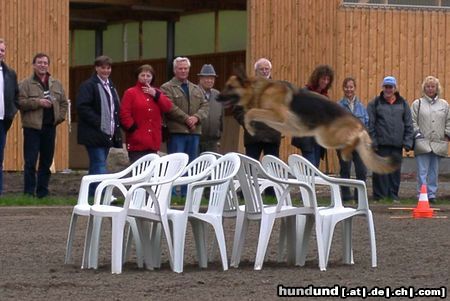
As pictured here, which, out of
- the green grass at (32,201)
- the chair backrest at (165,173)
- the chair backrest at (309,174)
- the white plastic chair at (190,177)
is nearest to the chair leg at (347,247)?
the chair backrest at (309,174)

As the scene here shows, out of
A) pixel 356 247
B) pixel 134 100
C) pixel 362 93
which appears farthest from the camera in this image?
pixel 362 93

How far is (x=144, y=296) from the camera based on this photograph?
31.2 feet

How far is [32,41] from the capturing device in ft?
79.3

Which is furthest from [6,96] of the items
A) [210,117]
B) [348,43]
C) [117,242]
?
[348,43]

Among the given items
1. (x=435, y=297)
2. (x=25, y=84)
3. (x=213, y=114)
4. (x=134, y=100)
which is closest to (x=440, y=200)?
(x=213, y=114)

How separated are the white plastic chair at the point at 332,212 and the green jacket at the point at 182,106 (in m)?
5.80

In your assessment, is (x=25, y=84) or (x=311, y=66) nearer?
(x=25, y=84)

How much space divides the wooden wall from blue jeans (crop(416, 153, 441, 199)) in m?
8.07

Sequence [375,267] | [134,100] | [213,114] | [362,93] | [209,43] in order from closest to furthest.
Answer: [375,267]
[134,100]
[213,114]
[362,93]
[209,43]

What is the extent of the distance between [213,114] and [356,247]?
18.0 feet

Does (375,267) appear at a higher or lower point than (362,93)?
lower

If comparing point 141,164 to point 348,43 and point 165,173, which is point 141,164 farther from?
point 348,43

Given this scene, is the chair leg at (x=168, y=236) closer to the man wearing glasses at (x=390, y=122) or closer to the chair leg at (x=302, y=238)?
the chair leg at (x=302, y=238)

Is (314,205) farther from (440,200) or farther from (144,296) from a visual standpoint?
(440,200)
